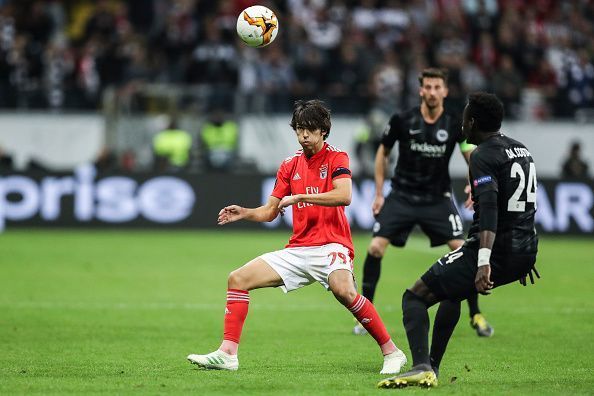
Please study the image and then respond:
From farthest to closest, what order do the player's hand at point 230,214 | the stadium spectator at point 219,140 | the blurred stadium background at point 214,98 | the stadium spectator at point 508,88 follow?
1. the stadium spectator at point 508,88
2. the stadium spectator at point 219,140
3. the blurred stadium background at point 214,98
4. the player's hand at point 230,214

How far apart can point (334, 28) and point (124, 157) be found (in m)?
6.10

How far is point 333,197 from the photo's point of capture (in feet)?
26.5

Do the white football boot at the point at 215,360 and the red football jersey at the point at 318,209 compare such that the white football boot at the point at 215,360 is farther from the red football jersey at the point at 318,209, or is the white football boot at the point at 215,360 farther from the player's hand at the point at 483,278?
the player's hand at the point at 483,278

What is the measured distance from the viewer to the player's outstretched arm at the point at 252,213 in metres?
8.14

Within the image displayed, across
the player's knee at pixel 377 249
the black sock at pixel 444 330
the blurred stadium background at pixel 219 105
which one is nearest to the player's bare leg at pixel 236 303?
the black sock at pixel 444 330

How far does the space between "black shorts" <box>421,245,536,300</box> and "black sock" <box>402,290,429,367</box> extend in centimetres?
17

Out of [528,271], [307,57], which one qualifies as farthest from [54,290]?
[307,57]

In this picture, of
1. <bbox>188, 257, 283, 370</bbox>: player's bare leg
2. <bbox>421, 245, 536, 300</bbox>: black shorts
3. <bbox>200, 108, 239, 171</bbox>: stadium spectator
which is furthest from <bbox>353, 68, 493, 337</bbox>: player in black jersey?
<bbox>200, 108, 239, 171</bbox>: stadium spectator

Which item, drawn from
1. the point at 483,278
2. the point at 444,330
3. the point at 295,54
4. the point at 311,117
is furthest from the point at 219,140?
the point at 483,278

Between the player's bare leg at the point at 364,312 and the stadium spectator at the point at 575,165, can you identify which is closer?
the player's bare leg at the point at 364,312

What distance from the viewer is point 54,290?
13.9 m

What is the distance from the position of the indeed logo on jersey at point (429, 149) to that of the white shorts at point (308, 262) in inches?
120

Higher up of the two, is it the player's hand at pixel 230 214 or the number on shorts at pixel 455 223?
the player's hand at pixel 230 214

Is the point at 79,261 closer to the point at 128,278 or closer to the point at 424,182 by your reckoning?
the point at 128,278
